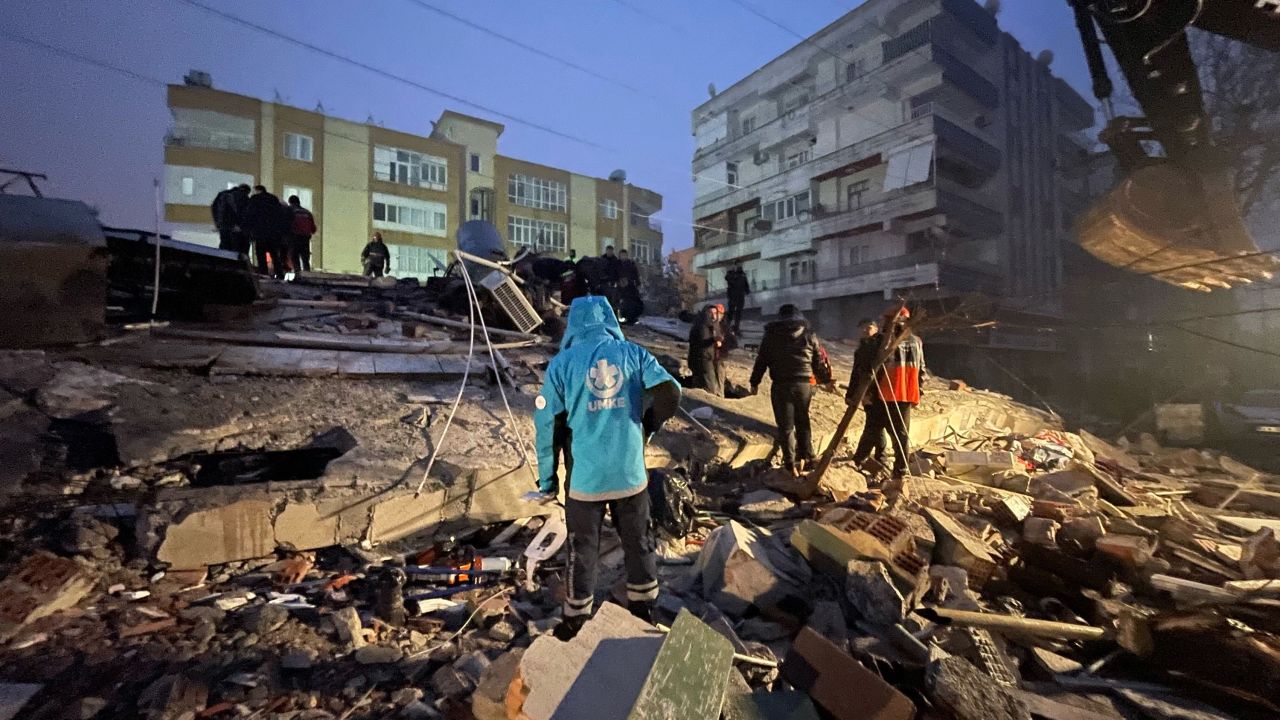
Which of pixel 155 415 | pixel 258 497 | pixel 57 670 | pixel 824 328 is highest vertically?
pixel 824 328

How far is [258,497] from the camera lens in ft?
11.8

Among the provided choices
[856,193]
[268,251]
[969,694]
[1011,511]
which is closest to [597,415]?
[969,694]

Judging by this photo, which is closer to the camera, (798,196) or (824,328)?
(824,328)

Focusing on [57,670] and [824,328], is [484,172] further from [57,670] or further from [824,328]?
[57,670]

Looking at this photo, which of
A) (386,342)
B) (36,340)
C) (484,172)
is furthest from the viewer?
(484,172)

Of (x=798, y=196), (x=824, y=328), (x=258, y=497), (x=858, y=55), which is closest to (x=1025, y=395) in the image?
(x=824, y=328)

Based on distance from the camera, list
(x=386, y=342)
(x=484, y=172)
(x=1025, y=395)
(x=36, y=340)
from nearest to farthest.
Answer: (x=36, y=340), (x=386, y=342), (x=1025, y=395), (x=484, y=172)

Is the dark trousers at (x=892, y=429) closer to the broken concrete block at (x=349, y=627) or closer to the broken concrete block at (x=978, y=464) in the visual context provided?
the broken concrete block at (x=978, y=464)

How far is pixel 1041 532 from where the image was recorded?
11.6ft

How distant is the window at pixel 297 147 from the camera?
88.0ft

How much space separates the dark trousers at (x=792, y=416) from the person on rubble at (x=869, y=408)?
55cm

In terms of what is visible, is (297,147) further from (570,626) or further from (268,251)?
(570,626)

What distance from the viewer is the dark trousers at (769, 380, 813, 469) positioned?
5922 millimetres

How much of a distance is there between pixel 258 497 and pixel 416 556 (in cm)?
112
